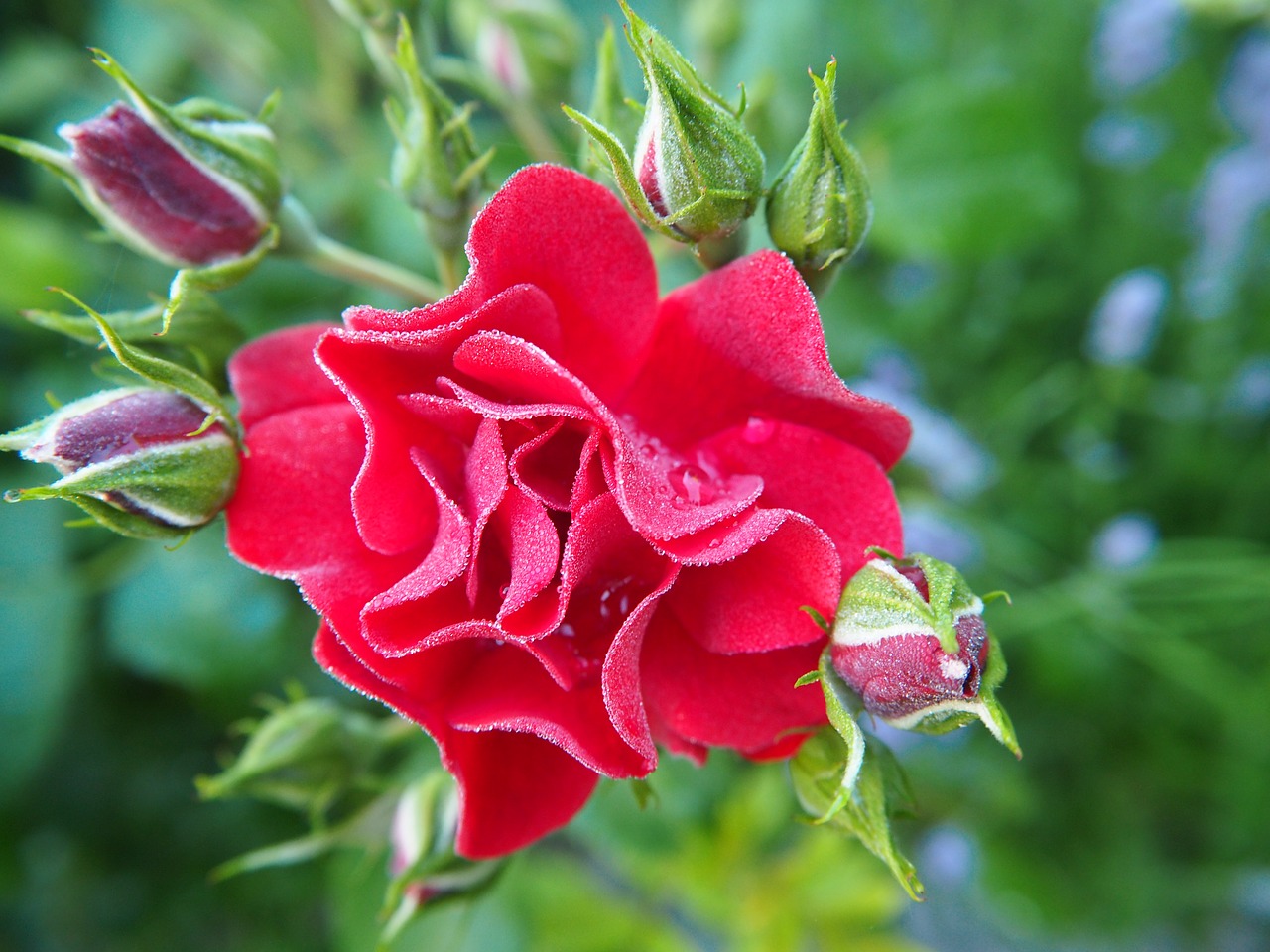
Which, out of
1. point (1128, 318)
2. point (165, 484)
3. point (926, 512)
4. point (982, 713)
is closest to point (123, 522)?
point (165, 484)

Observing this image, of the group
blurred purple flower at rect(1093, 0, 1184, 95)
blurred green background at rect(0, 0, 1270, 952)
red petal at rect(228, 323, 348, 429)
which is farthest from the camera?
blurred purple flower at rect(1093, 0, 1184, 95)

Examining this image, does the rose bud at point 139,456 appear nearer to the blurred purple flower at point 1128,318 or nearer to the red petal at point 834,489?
the red petal at point 834,489

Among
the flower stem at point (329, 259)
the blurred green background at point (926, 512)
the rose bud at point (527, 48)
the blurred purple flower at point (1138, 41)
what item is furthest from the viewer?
the blurred purple flower at point (1138, 41)

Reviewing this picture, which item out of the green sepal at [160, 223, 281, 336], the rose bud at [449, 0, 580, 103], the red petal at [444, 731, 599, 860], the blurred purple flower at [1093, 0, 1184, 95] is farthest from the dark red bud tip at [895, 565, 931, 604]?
the blurred purple flower at [1093, 0, 1184, 95]

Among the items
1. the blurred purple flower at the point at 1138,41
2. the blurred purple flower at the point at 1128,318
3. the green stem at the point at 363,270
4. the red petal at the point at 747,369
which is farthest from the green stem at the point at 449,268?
the blurred purple flower at the point at 1138,41

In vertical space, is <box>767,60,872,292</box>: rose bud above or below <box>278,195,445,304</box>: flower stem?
above

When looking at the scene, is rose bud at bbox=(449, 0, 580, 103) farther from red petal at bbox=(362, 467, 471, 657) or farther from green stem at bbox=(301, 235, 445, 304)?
red petal at bbox=(362, 467, 471, 657)
